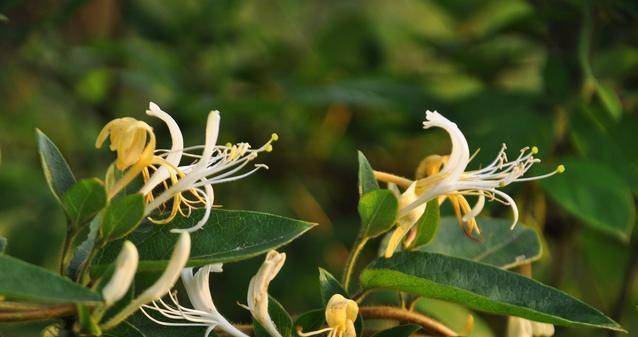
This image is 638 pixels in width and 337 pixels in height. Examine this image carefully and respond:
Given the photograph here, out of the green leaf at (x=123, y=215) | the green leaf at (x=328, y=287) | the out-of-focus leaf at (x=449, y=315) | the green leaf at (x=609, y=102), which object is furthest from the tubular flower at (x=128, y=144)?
the green leaf at (x=609, y=102)

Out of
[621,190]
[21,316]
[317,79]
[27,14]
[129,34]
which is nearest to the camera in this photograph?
[21,316]

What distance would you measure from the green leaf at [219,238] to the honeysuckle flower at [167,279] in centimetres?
3

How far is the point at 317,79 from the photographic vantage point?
1506 millimetres

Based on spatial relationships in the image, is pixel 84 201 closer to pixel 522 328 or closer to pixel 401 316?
pixel 401 316

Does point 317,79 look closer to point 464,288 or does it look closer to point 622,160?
point 622,160

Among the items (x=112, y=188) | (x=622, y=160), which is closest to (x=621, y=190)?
(x=622, y=160)

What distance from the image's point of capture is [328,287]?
1.97 feet

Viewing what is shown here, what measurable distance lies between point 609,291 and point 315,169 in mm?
519

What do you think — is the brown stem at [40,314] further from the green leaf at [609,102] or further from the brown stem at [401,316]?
the green leaf at [609,102]

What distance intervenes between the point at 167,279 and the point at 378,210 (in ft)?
0.54

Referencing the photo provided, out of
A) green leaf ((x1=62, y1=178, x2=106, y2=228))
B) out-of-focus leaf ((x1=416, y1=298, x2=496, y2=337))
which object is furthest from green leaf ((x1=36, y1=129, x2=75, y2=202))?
out-of-focus leaf ((x1=416, y1=298, x2=496, y2=337))

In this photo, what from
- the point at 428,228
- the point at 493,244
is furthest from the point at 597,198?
the point at 428,228

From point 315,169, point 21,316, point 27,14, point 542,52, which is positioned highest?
point 542,52

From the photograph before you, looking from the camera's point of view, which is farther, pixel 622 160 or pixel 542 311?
pixel 622 160
